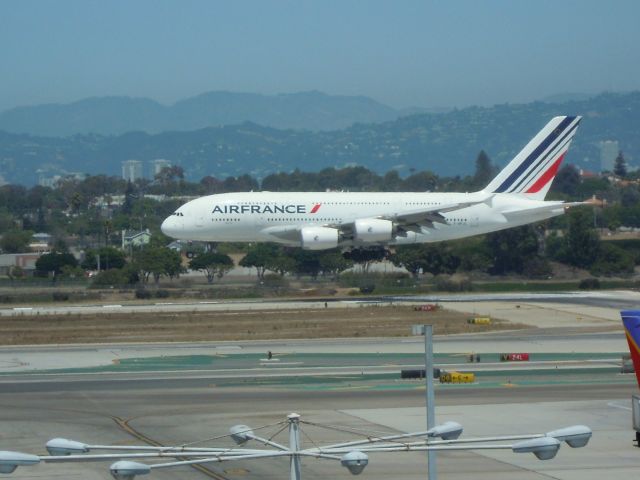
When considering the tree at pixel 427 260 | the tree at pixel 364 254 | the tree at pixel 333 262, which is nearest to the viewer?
the tree at pixel 364 254

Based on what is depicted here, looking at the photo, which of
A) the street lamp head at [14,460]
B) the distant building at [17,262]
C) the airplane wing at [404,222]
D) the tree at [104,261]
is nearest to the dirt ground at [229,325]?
the airplane wing at [404,222]

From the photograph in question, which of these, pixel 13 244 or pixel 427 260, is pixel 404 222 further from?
pixel 13 244

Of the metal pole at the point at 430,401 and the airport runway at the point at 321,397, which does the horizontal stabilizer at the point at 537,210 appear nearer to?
the airport runway at the point at 321,397

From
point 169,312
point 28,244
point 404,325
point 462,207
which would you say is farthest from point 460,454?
point 28,244

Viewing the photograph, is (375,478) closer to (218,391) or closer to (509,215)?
(218,391)

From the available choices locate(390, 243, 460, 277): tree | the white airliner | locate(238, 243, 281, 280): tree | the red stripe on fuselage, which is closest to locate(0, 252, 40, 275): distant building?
locate(238, 243, 281, 280): tree

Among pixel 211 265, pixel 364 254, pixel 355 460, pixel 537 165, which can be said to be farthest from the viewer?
pixel 211 265

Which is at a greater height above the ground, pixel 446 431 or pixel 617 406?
pixel 446 431

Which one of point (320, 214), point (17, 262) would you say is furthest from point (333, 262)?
point (17, 262)
